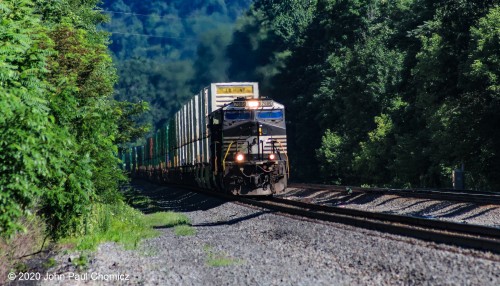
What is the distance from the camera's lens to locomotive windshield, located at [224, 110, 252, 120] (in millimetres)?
26281

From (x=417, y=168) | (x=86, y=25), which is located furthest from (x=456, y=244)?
(x=86, y=25)

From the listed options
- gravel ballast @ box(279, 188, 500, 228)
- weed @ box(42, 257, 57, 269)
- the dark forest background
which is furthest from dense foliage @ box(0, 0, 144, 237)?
the dark forest background

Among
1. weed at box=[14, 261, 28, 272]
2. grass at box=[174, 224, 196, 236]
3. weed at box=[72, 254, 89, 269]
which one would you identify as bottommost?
weed at box=[14, 261, 28, 272]

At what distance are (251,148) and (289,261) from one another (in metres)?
14.1

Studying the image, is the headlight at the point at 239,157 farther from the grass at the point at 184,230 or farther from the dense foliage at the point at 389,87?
the dense foliage at the point at 389,87

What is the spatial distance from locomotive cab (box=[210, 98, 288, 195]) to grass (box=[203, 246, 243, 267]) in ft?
39.9

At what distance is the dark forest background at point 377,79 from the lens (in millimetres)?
34062

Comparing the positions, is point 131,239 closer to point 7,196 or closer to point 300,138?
point 7,196

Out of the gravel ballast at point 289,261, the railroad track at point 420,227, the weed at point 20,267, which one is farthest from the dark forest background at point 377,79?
the weed at point 20,267

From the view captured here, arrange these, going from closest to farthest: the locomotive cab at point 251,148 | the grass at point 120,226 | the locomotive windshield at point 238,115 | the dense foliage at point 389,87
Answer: the grass at point 120,226, the locomotive cab at point 251,148, the locomotive windshield at point 238,115, the dense foliage at point 389,87

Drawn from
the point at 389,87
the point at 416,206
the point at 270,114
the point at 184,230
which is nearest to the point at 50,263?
the point at 184,230

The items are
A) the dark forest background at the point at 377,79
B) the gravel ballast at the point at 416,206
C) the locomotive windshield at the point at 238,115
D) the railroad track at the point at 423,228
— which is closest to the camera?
the railroad track at the point at 423,228

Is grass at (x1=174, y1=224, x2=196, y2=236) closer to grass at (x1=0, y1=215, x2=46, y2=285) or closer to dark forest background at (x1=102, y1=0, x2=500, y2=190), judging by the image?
grass at (x1=0, y1=215, x2=46, y2=285)

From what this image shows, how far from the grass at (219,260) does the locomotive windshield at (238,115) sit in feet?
40.8
